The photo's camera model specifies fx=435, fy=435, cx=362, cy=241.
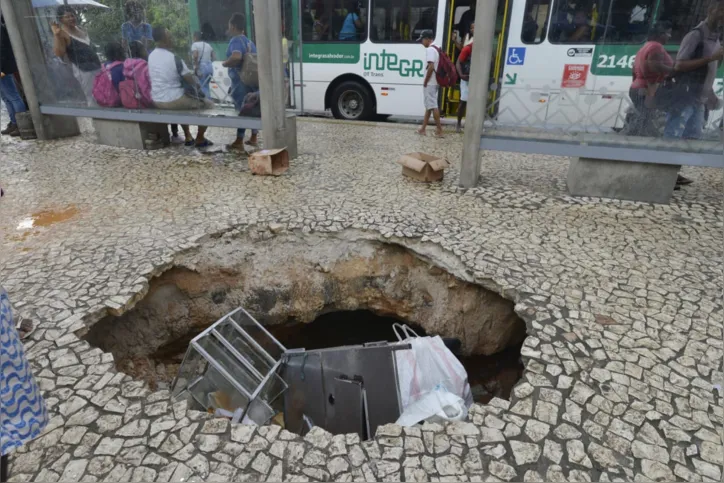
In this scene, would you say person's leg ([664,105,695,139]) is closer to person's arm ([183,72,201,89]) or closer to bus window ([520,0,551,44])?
bus window ([520,0,551,44])

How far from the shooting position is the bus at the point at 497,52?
507cm

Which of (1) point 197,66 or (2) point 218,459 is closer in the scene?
(2) point 218,459

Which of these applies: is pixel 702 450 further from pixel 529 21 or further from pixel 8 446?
pixel 529 21

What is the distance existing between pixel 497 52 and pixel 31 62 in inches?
305

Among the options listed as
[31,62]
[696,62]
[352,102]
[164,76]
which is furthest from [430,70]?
[31,62]

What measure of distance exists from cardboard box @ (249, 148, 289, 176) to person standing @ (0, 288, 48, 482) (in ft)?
14.7

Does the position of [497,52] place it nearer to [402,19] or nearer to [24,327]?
[402,19]

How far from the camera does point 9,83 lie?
25.8 feet

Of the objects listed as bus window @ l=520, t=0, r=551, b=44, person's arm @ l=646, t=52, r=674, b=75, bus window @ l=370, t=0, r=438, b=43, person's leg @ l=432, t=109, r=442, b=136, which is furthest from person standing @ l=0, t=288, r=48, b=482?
bus window @ l=370, t=0, r=438, b=43

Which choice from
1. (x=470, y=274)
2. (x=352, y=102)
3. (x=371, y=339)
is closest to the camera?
(x=470, y=274)

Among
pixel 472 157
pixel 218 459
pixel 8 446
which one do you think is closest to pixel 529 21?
pixel 472 157

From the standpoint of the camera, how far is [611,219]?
472 centimetres

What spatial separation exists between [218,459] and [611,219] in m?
4.48

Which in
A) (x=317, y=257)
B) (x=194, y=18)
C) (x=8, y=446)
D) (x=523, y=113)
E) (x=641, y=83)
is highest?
(x=194, y=18)
